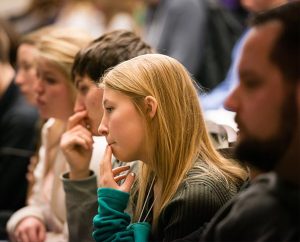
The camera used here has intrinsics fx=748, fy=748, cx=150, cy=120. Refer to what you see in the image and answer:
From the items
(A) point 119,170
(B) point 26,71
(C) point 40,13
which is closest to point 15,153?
(B) point 26,71

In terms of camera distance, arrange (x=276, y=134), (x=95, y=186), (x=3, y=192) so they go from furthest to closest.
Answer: (x=3, y=192), (x=95, y=186), (x=276, y=134)

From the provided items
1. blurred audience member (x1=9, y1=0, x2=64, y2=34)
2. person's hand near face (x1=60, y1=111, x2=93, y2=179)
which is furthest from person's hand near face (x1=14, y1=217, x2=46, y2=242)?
blurred audience member (x1=9, y1=0, x2=64, y2=34)

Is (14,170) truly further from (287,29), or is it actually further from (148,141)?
(287,29)

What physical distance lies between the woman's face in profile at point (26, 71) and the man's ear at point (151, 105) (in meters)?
1.50

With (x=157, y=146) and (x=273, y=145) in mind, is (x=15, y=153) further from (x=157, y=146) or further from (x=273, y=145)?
(x=273, y=145)

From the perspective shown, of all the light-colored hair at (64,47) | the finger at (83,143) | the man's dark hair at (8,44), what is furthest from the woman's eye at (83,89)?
the man's dark hair at (8,44)

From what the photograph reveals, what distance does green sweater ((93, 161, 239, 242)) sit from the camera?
6.30ft

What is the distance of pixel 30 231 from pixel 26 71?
3.48 ft

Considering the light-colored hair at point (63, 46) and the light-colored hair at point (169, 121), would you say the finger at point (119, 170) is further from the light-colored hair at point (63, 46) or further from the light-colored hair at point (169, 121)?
the light-colored hair at point (63, 46)

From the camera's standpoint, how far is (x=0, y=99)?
357cm

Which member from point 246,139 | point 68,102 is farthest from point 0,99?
point 246,139

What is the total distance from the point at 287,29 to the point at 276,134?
200 mm

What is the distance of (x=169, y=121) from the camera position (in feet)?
6.69

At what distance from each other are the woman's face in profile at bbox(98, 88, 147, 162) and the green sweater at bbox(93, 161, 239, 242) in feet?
0.40
